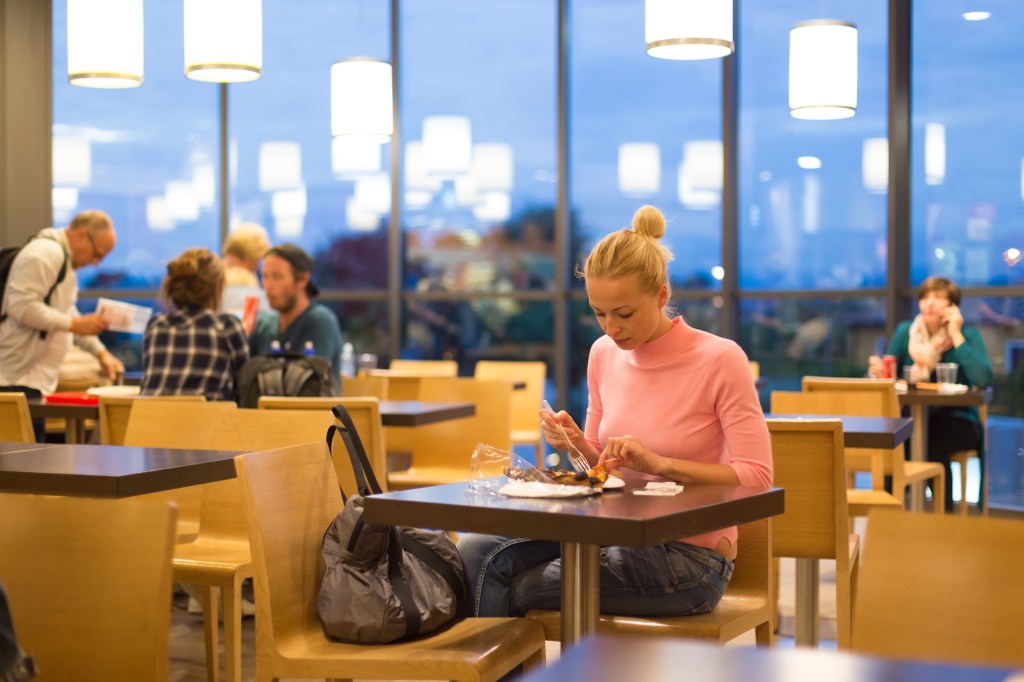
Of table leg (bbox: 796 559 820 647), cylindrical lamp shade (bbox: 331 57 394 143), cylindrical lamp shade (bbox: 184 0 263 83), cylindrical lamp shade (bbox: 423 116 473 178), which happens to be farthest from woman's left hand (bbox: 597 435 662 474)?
cylindrical lamp shade (bbox: 423 116 473 178)

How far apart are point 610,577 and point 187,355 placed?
2.31 m

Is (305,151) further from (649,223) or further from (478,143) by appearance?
(649,223)

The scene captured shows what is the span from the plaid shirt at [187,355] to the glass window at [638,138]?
3.93 m

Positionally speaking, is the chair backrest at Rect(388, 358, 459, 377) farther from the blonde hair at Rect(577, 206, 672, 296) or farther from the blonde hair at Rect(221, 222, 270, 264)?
the blonde hair at Rect(577, 206, 672, 296)

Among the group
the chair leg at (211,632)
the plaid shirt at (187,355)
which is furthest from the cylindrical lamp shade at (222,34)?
the chair leg at (211,632)

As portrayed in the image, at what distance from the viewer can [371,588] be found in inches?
97.0

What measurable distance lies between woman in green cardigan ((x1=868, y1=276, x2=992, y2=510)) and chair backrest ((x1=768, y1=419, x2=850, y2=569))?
2.76 meters

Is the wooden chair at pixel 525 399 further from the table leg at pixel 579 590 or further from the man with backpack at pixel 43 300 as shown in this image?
the table leg at pixel 579 590

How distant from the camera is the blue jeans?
2604 mm

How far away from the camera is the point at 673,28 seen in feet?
15.7

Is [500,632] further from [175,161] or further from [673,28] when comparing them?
[175,161]

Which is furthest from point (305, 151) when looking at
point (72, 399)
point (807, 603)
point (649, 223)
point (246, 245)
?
point (649, 223)

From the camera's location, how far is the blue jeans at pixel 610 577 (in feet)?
8.54

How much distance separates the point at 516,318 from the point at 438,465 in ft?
9.76
